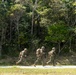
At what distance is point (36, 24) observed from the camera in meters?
38.6

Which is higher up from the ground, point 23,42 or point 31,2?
point 31,2

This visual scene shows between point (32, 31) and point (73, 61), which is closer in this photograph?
point (73, 61)

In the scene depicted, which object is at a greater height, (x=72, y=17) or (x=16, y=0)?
(x=16, y=0)

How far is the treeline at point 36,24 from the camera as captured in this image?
115 ft

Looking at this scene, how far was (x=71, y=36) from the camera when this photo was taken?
3606 cm

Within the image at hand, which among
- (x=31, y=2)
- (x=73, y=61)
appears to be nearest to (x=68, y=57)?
(x=73, y=61)

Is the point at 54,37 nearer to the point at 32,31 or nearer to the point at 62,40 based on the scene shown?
the point at 62,40

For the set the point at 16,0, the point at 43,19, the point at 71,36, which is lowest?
the point at 71,36

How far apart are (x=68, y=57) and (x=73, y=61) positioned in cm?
138

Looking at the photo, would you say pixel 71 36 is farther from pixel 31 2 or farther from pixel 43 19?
pixel 31 2

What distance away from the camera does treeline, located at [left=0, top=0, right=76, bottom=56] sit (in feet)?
115

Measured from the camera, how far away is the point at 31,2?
36219 mm

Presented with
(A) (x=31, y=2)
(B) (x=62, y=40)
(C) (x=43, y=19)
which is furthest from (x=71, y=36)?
(A) (x=31, y=2)

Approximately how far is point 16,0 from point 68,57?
9.11m
